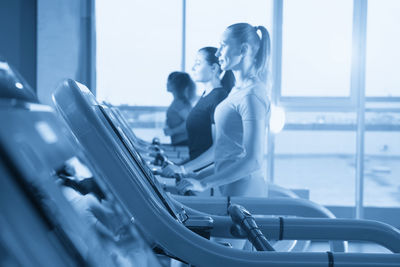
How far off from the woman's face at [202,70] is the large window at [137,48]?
2282 millimetres

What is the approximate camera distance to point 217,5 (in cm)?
467

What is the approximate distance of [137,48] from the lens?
204 inches

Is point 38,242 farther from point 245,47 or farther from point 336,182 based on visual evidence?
point 336,182

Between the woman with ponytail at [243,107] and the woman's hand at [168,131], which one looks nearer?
the woman with ponytail at [243,107]

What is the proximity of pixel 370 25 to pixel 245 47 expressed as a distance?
114 inches

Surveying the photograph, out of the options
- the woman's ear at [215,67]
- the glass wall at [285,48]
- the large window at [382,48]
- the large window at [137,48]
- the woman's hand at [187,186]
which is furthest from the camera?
the large window at [137,48]

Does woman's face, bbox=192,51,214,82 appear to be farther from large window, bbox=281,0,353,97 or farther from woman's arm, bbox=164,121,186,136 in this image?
large window, bbox=281,0,353,97

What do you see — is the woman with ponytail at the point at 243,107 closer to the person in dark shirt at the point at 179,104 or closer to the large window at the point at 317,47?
the person in dark shirt at the point at 179,104

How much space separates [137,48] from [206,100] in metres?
2.89

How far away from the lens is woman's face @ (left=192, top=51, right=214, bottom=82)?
2.57 meters

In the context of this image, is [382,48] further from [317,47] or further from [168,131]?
[168,131]

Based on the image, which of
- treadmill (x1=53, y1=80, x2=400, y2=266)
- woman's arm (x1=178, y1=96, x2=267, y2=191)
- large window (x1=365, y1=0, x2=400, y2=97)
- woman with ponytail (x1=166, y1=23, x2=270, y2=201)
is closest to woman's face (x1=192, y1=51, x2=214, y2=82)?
woman with ponytail (x1=166, y1=23, x2=270, y2=201)

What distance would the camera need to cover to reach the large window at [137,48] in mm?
4875

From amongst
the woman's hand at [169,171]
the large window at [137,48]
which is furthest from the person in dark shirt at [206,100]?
the large window at [137,48]
